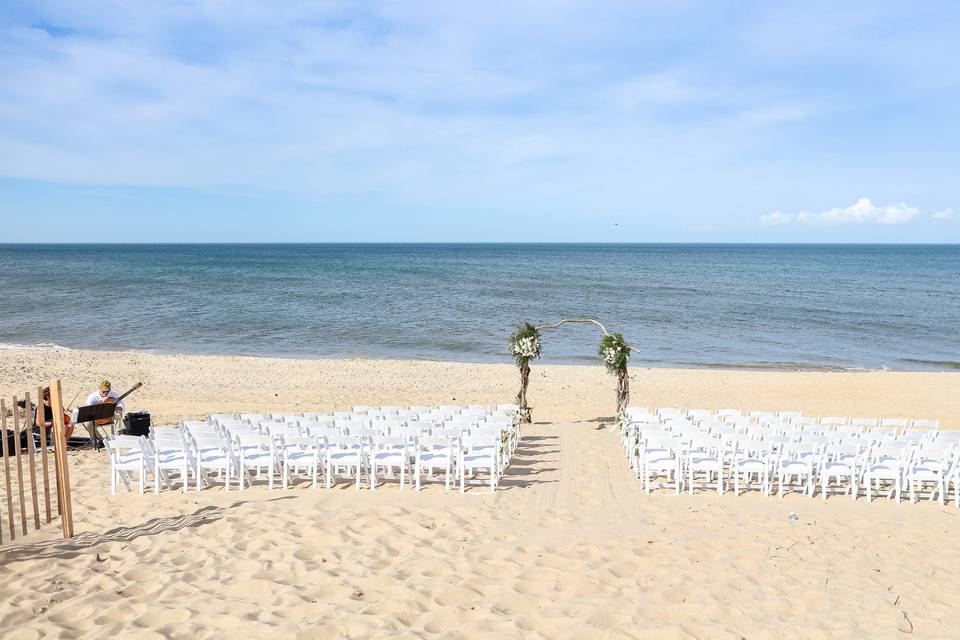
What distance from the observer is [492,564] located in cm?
634

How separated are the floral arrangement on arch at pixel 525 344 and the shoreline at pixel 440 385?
189cm

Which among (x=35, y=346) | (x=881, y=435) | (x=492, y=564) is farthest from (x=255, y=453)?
(x=35, y=346)

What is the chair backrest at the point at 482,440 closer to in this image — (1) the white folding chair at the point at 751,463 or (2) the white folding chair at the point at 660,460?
(2) the white folding chair at the point at 660,460

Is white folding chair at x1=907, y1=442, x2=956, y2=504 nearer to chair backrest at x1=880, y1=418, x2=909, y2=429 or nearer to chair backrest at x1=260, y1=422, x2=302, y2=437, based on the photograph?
chair backrest at x1=880, y1=418, x2=909, y2=429

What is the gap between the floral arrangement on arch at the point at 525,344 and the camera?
50.5 ft

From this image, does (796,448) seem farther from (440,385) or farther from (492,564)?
(440,385)

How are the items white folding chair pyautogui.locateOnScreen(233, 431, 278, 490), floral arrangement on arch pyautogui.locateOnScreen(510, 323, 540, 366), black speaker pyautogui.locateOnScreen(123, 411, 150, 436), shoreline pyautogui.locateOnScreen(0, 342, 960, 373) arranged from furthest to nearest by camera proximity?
1. shoreline pyautogui.locateOnScreen(0, 342, 960, 373)
2. floral arrangement on arch pyautogui.locateOnScreen(510, 323, 540, 366)
3. black speaker pyautogui.locateOnScreen(123, 411, 150, 436)
4. white folding chair pyautogui.locateOnScreen(233, 431, 278, 490)

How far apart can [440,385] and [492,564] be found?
1661 centimetres

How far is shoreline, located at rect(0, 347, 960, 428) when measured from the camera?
1898cm

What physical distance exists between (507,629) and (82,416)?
908 centimetres

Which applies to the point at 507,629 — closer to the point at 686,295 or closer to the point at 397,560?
the point at 397,560

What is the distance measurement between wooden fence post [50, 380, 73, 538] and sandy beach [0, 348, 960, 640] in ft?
0.74

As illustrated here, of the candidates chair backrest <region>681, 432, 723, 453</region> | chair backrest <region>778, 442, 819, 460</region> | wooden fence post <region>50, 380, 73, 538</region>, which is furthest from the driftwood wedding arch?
wooden fence post <region>50, 380, 73, 538</region>

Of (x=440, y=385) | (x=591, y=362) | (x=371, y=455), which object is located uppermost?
(x=371, y=455)
